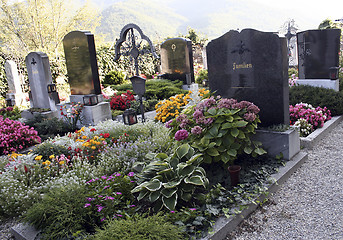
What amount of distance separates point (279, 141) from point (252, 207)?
1.46m

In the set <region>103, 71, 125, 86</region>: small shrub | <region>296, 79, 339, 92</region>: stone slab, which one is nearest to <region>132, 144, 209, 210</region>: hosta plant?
<region>296, 79, 339, 92</region>: stone slab

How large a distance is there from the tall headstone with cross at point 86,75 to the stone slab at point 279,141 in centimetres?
457

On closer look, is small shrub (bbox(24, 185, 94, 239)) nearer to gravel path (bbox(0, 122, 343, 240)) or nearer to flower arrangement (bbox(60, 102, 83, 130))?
gravel path (bbox(0, 122, 343, 240))

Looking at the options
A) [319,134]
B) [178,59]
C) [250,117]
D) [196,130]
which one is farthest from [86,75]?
[319,134]

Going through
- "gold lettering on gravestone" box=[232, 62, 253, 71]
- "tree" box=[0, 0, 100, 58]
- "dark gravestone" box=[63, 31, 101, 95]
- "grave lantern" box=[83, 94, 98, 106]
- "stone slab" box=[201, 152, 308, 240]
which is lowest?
"stone slab" box=[201, 152, 308, 240]

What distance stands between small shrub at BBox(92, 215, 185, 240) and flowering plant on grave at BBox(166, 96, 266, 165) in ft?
4.30

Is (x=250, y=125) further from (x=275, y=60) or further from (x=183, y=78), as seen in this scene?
(x=183, y=78)

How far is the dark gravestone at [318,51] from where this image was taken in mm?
7621

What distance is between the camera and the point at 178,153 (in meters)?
3.61

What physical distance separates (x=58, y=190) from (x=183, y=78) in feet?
29.3

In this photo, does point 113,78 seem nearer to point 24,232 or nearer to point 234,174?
point 234,174

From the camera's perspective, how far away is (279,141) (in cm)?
437

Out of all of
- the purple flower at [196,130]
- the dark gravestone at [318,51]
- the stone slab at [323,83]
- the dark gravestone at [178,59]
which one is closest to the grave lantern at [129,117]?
the purple flower at [196,130]

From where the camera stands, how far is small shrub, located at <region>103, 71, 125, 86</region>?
15906 mm
